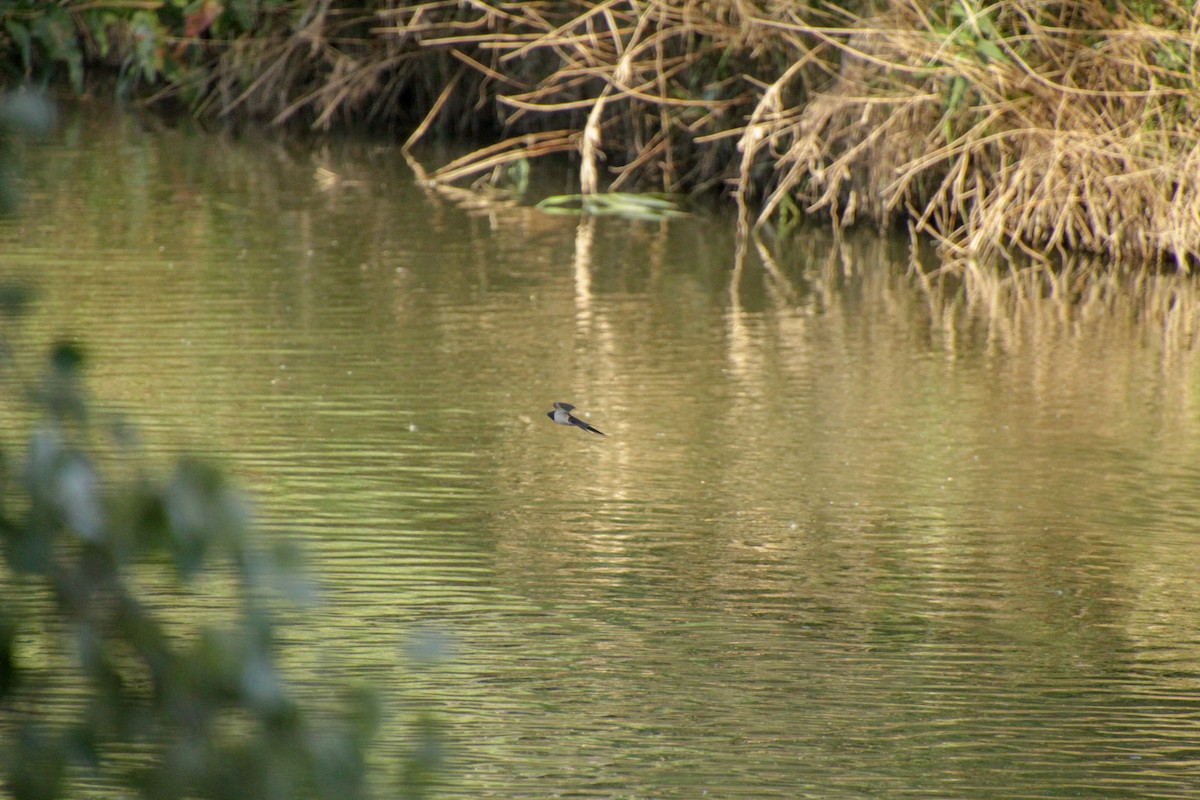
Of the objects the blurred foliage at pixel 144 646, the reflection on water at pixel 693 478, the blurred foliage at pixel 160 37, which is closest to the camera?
the blurred foliage at pixel 144 646

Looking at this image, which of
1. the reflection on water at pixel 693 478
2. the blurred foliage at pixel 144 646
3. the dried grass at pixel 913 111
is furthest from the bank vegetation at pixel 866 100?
the blurred foliage at pixel 144 646

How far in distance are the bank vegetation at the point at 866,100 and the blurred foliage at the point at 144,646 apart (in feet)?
15.6

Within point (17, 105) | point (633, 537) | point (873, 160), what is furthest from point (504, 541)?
point (873, 160)

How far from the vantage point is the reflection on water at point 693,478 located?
280cm

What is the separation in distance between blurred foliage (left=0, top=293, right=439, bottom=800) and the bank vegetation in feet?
15.6

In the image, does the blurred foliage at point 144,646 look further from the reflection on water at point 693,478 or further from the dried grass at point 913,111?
→ the dried grass at point 913,111

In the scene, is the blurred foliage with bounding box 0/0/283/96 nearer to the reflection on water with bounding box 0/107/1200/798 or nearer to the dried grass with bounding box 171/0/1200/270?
the reflection on water with bounding box 0/107/1200/798

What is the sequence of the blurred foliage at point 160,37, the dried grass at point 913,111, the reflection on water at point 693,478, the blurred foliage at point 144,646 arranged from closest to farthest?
the blurred foliage at point 144,646
the reflection on water at point 693,478
the dried grass at point 913,111
the blurred foliage at point 160,37

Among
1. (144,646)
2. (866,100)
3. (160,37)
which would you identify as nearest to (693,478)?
(866,100)

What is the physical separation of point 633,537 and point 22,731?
9.49 feet

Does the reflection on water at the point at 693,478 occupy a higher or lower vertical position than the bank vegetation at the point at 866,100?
lower

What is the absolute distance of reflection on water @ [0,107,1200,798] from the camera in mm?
2799

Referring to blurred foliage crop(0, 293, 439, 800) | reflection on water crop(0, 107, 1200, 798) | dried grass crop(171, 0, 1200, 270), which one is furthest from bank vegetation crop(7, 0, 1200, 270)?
blurred foliage crop(0, 293, 439, 800)

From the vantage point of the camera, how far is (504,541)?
365 centimetres
